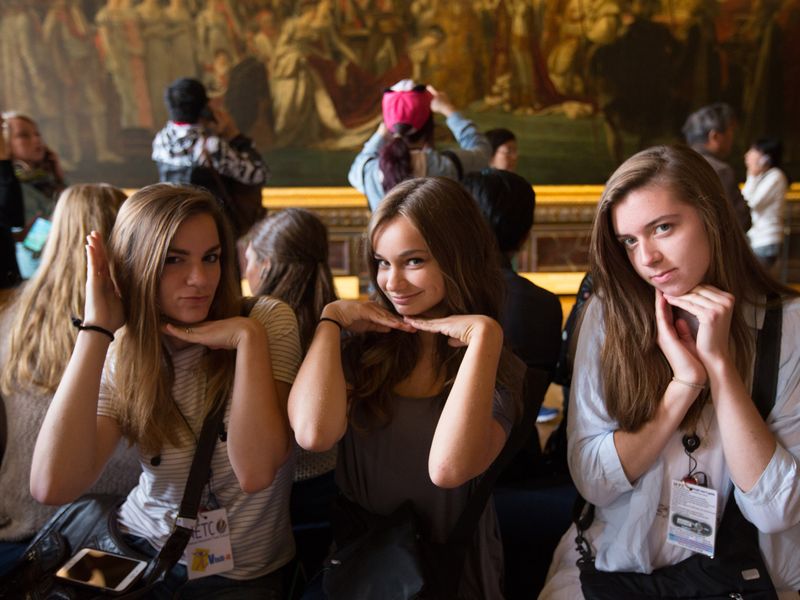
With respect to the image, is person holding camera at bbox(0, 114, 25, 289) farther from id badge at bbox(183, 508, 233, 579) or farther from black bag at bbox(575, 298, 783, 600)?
black bag at bbox(575, 298, 783, 600)

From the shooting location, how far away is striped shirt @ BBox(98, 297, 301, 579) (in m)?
1.95

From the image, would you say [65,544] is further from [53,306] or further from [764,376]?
[764,376]

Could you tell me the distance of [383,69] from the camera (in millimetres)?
8750

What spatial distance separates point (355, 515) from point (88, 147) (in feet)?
27.2

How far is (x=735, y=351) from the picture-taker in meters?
1.77

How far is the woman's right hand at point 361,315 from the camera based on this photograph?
1.90 metres

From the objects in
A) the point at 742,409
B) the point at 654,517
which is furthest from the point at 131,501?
the point at 742,409

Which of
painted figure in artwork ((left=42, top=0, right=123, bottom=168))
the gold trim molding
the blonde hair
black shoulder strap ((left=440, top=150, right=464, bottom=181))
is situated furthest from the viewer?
the gold trim molding

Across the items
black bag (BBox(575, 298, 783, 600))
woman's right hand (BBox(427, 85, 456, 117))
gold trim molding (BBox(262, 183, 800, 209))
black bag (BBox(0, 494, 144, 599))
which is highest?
woman's right hand (BBox(427, 85, 456, 117))

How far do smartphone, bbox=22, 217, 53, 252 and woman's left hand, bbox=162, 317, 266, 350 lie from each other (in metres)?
2.86

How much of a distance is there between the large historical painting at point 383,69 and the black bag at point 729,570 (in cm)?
747

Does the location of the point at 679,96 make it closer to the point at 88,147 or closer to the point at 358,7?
the point at 358,7

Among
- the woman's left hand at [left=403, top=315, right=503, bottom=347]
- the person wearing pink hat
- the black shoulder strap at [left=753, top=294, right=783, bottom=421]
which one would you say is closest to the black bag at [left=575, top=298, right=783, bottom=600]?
the black shoulder strap at [left=753, top=294, right=783, bottom=421]

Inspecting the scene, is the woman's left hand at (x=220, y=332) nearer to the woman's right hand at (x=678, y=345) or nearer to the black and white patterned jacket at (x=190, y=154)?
the woman's right hand at (x=678, y=345)
